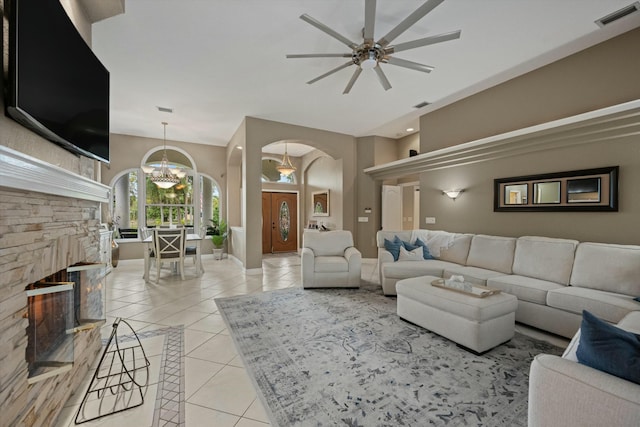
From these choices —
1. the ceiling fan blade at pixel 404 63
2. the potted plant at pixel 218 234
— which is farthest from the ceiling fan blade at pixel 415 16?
the potted plant at pixel 218 234

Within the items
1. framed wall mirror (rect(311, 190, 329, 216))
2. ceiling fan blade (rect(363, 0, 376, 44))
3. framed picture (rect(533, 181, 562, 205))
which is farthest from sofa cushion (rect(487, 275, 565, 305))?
framed wall mirror (rect(311, 190, 329, 216))

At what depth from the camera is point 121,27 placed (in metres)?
2.83

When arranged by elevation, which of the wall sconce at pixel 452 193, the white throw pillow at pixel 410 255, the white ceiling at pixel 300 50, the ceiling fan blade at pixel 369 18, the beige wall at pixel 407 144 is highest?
the white ceiling at pixel 300 50

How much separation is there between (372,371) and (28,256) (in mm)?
2312

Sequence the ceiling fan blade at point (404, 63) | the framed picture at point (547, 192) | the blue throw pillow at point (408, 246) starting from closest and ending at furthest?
1. the ceiling fan blade at point (404, 63)
2. the framed picture at point (547, 192)
3. the blue throw pillow at point (408, 246)

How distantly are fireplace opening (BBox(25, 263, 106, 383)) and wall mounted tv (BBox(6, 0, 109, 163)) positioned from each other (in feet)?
2.93

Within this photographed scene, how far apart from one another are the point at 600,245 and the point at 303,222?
7.06 meters

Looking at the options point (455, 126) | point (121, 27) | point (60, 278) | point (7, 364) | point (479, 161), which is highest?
point (121, 27)

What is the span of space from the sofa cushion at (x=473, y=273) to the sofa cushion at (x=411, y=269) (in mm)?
114

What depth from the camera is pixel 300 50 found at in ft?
10.8

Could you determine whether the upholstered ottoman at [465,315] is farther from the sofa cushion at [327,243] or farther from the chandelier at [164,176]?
the chandelier at [164,176]

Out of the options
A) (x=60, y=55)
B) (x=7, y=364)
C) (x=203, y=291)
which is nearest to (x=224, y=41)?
(x=60, y=55)

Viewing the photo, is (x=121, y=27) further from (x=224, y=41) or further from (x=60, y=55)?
(x=60, y=55)

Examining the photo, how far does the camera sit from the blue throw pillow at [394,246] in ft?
14.0
